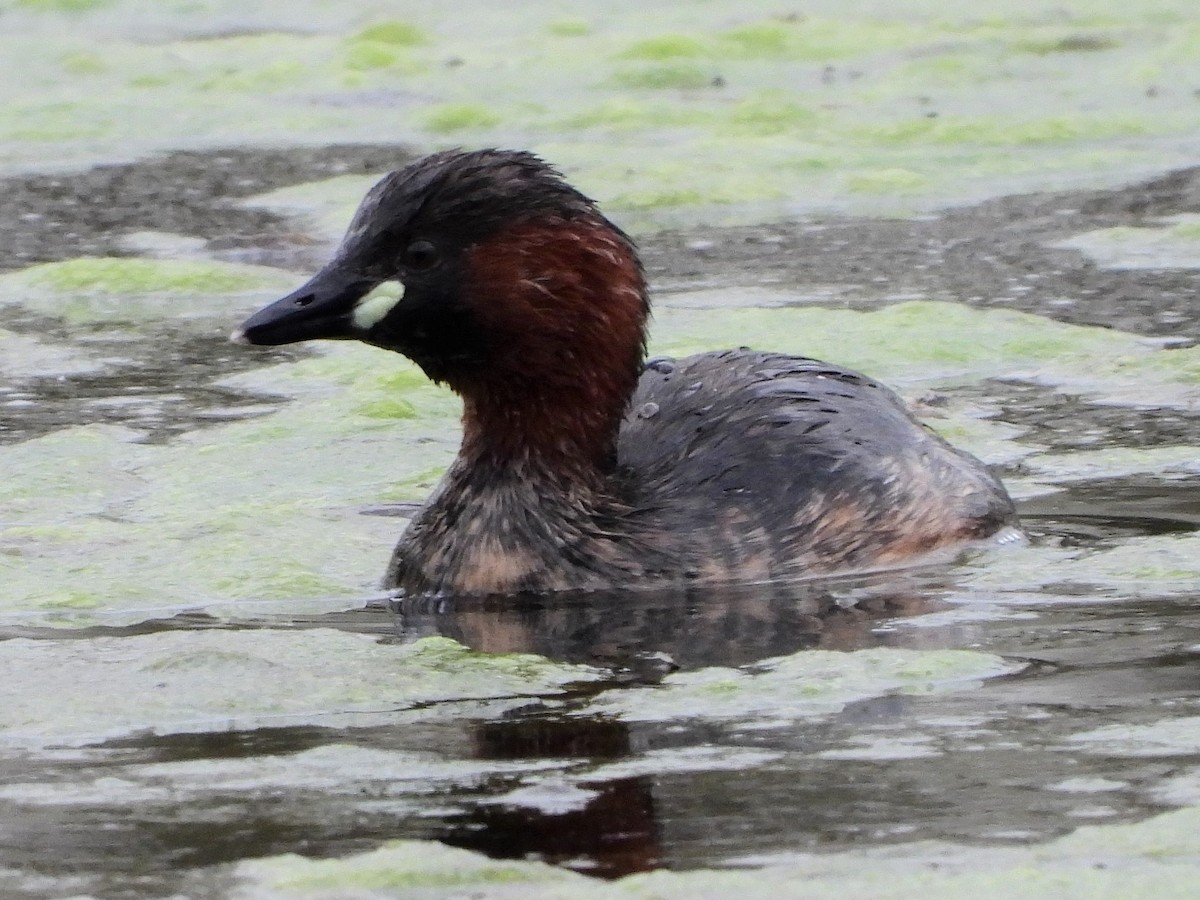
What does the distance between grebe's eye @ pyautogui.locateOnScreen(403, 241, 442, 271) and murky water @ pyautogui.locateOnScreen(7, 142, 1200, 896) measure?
81 cm

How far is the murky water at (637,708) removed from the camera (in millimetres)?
3951

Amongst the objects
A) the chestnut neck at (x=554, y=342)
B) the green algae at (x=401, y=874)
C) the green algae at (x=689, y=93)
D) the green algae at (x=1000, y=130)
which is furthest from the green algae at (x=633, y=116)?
the green algae at (x=401, y=874)

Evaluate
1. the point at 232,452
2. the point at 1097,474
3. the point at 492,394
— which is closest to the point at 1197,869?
the point at 492,394

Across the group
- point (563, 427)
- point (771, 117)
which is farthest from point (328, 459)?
point (771, 117)

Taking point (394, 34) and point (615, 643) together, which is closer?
point (615, 643)

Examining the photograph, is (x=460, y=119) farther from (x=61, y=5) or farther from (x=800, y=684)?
(x=800, y=684)

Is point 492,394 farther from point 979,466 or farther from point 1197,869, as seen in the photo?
point 1197,869

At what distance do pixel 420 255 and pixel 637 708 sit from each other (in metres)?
1.62

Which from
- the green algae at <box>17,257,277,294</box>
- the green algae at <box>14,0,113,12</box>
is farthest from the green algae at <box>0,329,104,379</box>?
Result: the green algae at <box>14,0,113,12</box>

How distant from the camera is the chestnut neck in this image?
602cm

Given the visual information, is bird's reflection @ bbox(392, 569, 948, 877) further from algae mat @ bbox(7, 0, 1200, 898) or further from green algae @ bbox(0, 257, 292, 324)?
green algae @ bbox(0, 257, 292, 324)

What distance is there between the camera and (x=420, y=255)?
598 centimetres

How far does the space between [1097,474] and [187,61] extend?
11440 mm

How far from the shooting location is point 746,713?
471cm
